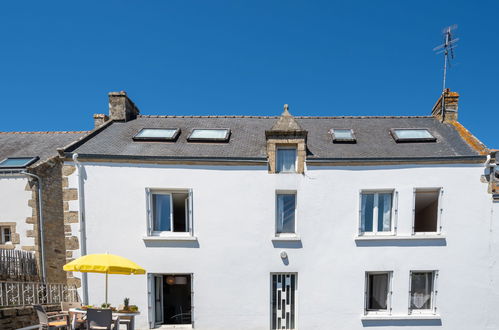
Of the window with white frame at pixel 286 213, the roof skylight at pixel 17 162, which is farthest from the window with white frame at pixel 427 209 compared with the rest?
the roof skylight at pixel 17 162

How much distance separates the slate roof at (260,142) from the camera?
7.71m

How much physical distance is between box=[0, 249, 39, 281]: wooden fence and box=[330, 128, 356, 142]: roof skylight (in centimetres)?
1242

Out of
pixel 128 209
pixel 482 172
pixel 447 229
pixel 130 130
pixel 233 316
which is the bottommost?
pixel 233 316

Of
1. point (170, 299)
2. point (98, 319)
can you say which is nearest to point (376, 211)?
point (170, 299)

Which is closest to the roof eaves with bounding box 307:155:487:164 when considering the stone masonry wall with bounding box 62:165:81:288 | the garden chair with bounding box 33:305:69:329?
the stone masonry wall with bounding box 62:165:81:288

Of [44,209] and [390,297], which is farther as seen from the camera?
[44,209]

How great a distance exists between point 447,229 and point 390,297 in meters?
2.82

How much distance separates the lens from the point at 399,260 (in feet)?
24.7

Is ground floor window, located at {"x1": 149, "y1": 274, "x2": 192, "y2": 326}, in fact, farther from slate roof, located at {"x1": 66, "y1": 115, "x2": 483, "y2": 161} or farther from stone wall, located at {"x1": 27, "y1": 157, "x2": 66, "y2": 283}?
stone wall, located at {"x1": 27, "y1": 157, "x2": 66, "y2": 283}

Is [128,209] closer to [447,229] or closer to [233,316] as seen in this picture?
[233,316]

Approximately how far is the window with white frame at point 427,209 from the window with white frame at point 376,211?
29.7 inches

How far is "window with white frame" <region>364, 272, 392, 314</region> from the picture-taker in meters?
7.68

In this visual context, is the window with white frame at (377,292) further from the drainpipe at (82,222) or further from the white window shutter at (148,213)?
the drainpipe at (82,222)

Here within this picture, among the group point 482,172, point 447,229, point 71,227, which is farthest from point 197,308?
point 482,172
